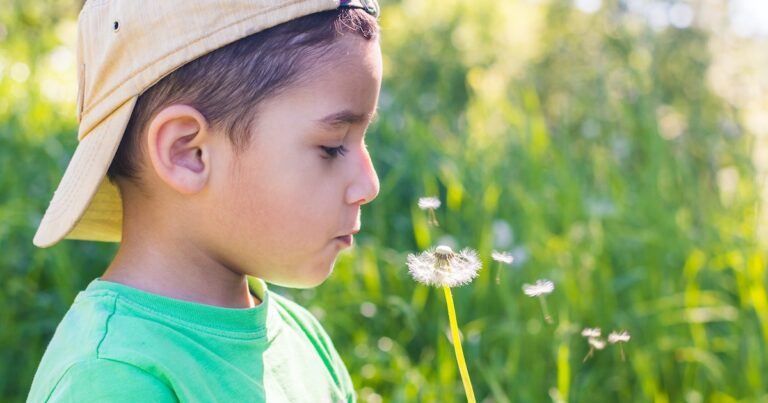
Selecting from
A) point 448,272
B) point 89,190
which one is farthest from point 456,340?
point 89,190

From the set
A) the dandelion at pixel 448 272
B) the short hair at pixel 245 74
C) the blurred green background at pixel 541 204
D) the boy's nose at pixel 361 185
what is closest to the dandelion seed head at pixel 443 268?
the dandelion at pixel 448 272

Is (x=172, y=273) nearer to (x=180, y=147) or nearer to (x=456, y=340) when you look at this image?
(x=180, y=147)

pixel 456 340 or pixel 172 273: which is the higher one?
pixel 456 340

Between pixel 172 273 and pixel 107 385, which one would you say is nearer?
pixel 107 385

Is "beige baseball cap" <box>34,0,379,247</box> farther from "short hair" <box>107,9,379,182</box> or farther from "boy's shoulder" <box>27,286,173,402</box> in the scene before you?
"boy's shoulder" <box>27,286,173,402</box>

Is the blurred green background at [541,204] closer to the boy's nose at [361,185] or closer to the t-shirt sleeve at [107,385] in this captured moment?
the boy's nose at [361,185]

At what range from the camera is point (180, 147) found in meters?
1.51

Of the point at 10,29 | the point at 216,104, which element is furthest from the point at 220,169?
the point at 10,29

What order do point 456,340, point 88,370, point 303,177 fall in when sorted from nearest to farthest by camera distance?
point 456,340
point 88,370
point 303,177

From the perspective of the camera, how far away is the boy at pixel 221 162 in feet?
4.82

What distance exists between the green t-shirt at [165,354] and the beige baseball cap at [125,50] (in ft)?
0.56

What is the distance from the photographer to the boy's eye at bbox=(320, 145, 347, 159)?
150 cm

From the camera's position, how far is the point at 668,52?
519 centimetres

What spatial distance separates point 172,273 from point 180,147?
19 cm
